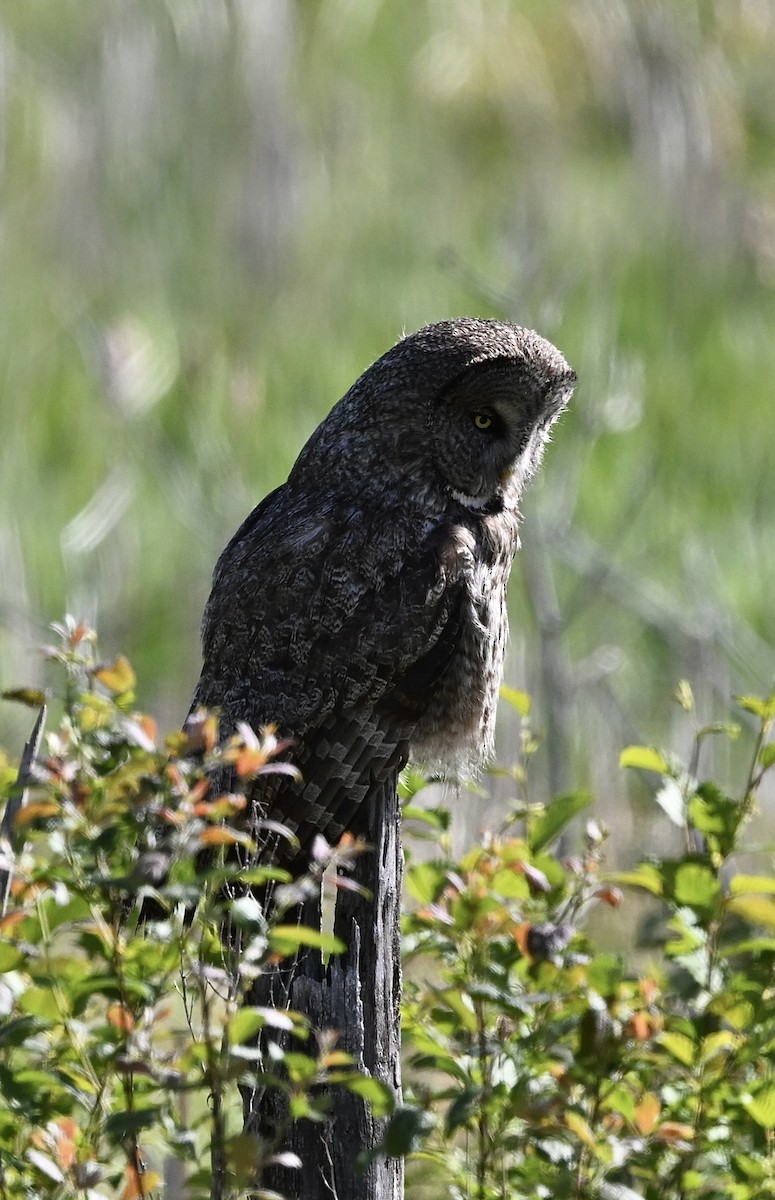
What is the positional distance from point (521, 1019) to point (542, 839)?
0.91 feet

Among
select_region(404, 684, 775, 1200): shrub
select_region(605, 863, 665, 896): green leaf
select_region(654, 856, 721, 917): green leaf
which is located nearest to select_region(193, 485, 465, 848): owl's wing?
select_region(404, 684, 775, 1200): shrub

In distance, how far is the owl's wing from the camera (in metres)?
3.31

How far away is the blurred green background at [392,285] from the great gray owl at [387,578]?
1011 mm

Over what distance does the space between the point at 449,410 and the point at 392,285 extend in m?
6.45

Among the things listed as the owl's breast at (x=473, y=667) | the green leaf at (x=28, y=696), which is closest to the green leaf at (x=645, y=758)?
the green leaf at (x=28, y=696)

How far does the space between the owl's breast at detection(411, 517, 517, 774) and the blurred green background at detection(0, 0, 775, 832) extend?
1.03m

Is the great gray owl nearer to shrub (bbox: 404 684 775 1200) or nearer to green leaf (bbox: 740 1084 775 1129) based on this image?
shrub (bbox: 404 684 775 1200)

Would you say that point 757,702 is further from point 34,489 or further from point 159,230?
point 159,230

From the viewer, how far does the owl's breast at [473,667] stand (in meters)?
3.48

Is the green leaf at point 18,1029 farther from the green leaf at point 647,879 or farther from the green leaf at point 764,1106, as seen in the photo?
the green leaf at point 764,1106

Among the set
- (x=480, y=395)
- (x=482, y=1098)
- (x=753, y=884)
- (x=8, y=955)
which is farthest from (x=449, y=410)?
(x=8, y=955)

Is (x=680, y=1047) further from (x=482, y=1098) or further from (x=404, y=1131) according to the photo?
(x=404, y=1131)

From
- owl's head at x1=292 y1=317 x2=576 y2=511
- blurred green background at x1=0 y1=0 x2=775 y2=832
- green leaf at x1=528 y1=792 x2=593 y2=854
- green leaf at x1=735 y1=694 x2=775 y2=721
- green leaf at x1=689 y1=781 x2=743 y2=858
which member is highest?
blurred green background at x1=0 y1=0 x2=775 y2=832

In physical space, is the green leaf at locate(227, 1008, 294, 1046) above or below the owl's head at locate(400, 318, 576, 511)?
below
